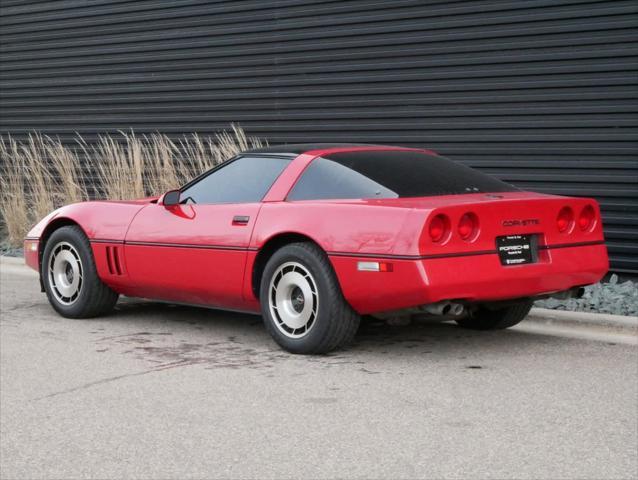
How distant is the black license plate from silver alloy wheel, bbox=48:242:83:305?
3.41 meters

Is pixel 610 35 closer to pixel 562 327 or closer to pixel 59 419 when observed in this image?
pixel 562 327

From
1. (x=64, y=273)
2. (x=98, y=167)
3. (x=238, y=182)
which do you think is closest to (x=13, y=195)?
(x=98, y=167)

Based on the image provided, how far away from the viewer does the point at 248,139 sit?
13.1 metres

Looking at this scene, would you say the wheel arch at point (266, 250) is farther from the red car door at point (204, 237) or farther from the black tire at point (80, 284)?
the black tire at point (80, 284)

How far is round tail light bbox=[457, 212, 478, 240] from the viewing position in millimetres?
6336

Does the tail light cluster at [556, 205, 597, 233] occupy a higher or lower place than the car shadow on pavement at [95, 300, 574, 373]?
higher

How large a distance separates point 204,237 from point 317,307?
1.16m

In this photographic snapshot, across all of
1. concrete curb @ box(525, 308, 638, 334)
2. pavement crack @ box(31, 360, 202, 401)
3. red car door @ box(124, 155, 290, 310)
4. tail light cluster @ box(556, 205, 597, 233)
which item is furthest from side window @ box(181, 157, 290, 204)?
concrete curb @ box(525, 308, 638, 334)

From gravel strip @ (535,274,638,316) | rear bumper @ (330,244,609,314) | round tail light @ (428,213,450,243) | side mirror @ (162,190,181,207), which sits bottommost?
gravel strip @ (535,274,638,316)

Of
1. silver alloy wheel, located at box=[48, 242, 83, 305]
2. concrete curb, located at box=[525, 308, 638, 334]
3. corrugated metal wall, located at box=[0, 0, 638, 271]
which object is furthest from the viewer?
corrugated metal wall, located at box=[0, 0, 638, 271]

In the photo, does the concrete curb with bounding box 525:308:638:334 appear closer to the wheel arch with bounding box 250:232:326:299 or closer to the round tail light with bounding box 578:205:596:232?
the round tail light with bounding box 578:205:596:232

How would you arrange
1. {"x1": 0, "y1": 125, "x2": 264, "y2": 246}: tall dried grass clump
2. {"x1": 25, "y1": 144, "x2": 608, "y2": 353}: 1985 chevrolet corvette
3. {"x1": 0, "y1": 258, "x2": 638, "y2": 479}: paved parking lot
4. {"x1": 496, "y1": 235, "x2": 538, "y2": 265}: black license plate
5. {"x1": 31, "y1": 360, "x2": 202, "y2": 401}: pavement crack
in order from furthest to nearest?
{"x1": 0, "y1": 125, "x2": 264, "y2": 246}: tall dried grass clump, {"x1": 496, "y1": 235, "x2": 538, "y2": 265}: black license plate, {"x1": 25, "y1": 144, "x2": 608, "y2": 353}: 1985 chevrolet corvette, {"x1": 31, "y1": 360, "x2": 202, "y2": 401}: pavement crack, {"x1": 0, "y1": 258, "x2": 638, "y2": 479}: paved parking lot

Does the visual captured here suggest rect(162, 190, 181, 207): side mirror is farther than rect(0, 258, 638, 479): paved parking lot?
Yes

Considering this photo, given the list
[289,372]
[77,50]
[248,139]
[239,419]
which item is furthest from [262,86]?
[239,419]
